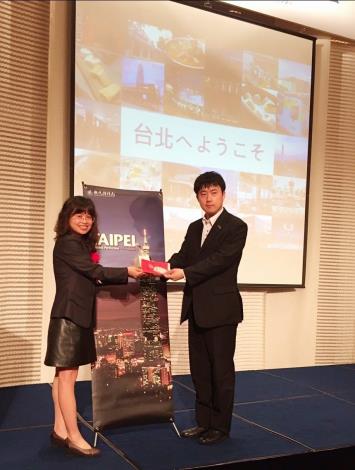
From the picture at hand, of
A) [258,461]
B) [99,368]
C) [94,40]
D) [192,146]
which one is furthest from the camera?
[192,146]

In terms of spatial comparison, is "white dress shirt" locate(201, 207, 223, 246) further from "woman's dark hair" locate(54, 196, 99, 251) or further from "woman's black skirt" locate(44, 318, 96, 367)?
"woman's black skirt" locate(44, 318, 96, 367)

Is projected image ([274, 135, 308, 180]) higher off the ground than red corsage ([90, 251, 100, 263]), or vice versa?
projected image ([274, 135, 308, 180])

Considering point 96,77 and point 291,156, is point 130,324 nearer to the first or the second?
point 96,77

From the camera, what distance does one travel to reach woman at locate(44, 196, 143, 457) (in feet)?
8.67

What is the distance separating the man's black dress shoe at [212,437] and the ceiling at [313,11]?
11.8ft

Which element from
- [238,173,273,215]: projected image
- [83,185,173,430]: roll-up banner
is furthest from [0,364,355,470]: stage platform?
[238,173,273,215]: projected image

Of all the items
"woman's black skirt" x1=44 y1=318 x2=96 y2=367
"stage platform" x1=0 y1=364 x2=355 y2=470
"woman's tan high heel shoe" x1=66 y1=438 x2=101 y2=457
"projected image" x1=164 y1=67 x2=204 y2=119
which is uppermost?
"projected image" x1=164 y1=67 x2=204 y2=119

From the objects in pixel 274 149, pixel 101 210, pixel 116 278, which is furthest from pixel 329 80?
pixel 116 278

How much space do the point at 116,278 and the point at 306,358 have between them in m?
3.27

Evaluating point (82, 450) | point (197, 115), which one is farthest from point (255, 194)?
point (82, 450)

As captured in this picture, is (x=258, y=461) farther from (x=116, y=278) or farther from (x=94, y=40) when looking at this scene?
(x=94, y=40)

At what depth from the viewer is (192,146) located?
4645mm

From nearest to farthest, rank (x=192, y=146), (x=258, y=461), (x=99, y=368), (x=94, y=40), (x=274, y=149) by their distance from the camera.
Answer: (x=258, y=461), (x=99, y=368), (x=94, y=40), (x=192, y=146), (x=274, y=149)

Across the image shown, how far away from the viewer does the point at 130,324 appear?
10.2 ft
